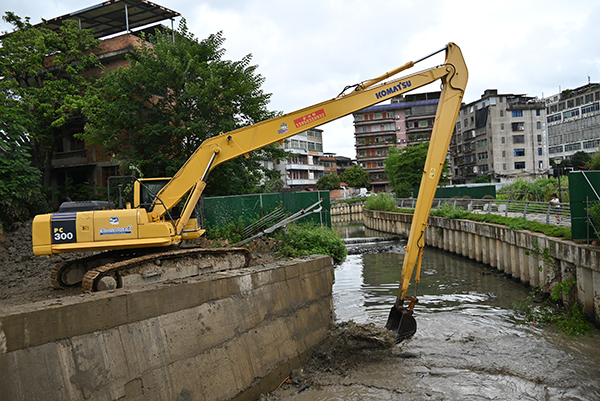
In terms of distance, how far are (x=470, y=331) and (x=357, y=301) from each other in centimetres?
434

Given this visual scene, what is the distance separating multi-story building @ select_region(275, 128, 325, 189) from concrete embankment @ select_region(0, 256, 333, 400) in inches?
2754

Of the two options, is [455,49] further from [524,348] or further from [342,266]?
[342,266]

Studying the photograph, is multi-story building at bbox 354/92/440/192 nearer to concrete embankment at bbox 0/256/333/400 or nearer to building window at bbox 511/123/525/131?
building window at bbox 511/123/525/131

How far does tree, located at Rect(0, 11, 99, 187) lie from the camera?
74.2ft

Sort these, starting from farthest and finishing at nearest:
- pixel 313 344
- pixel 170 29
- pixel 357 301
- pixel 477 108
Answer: pixel 477 108
pixel 170 29
pixel 357 301
pixel 313 344

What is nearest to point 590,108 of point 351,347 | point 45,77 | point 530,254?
point 530,254

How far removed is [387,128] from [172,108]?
257ft

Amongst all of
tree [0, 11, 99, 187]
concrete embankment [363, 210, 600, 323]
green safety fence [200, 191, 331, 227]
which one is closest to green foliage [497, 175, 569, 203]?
concrete embankment [363, 210, 600, 323]

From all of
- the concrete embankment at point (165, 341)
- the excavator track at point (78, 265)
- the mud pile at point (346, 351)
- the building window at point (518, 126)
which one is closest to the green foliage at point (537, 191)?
the mud pile at point (346, 351)

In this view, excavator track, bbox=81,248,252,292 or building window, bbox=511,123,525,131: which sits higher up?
building window, bbox=511,123,525,131

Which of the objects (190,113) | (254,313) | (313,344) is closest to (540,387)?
(313,344)

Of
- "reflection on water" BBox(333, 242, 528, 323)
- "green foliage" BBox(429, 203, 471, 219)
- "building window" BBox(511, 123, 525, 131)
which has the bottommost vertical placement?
"reflection on water" BBox(333, 242, 528, 323)

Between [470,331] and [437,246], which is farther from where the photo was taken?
[437,246]

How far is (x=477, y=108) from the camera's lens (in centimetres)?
7644
